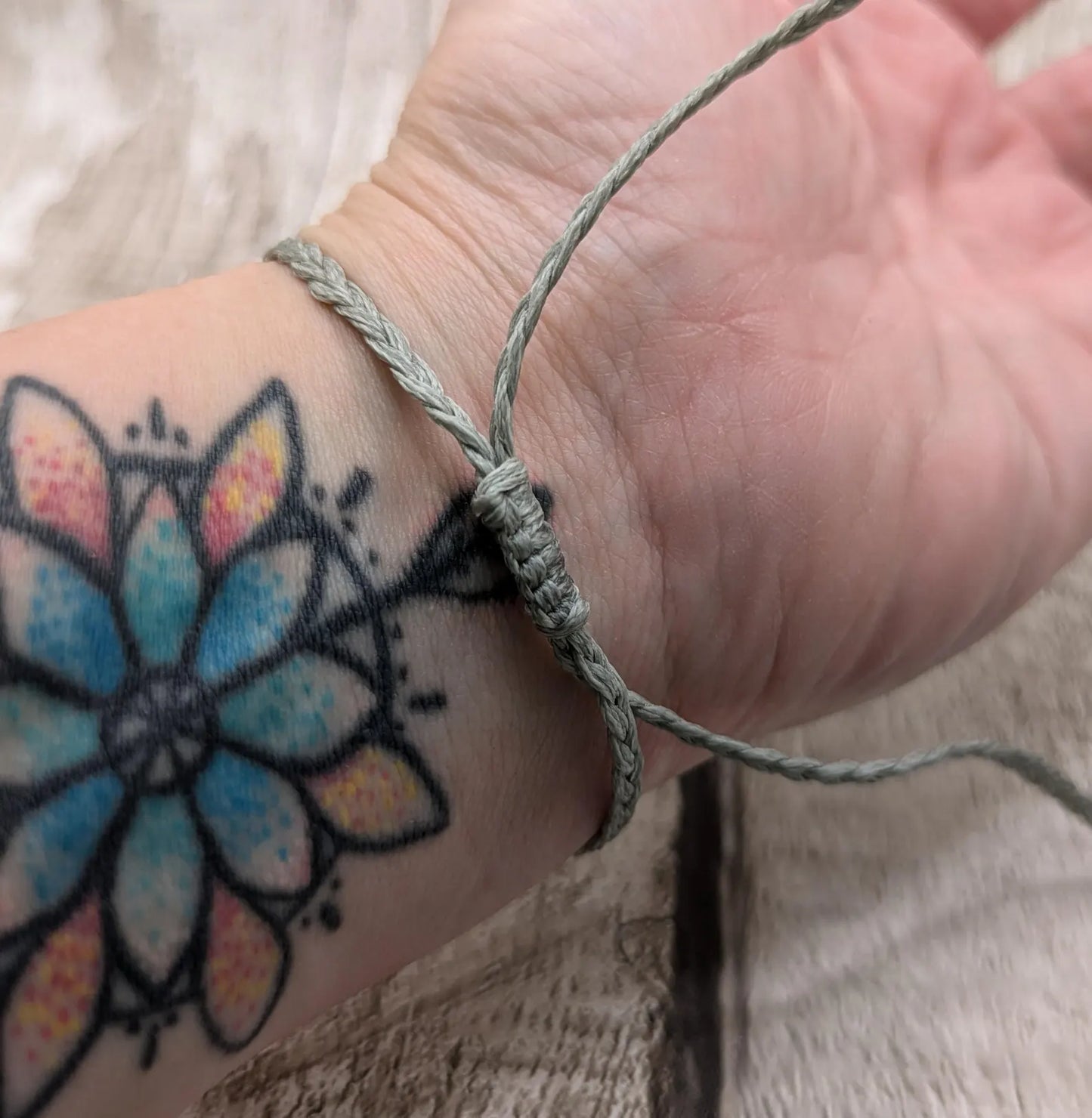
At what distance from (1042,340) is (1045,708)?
0.88 feet

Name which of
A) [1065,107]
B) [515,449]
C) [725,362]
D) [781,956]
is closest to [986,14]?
[1065,107]

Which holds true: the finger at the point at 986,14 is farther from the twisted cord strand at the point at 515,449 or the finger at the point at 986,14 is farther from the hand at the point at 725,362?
the twisted cord strand at the point at 515,449

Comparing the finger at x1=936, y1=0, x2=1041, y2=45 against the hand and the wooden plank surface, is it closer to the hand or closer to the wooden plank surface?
the hand

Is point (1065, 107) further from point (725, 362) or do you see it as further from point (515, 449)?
point (515, 449)

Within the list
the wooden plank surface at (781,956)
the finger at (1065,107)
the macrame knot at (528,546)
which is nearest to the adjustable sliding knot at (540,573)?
the macrame knot at (528,546)

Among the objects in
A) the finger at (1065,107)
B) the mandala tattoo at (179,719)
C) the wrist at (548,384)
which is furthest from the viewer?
the finger at (1065,107)

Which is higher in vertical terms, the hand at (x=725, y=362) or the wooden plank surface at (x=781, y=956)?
the hand at (x=725, y=362)

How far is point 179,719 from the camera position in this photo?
0.46 metres

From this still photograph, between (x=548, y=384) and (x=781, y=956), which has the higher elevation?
(x=548, y=384)

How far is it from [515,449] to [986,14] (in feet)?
2.01

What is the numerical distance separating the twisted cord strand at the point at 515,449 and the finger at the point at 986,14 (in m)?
0.40

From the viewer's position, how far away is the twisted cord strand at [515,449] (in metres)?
0.48

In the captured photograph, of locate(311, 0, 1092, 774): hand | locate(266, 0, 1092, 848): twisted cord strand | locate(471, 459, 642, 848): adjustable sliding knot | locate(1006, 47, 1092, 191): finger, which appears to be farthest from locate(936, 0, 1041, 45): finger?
locate(471, 459, 642, 848): adjustable sliding knot

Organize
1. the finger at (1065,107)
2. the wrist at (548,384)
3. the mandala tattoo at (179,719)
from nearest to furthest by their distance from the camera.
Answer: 1. the mandala tattoo at (179,719)
2. the wrist at (548,384)
3. the finger at (1065,107)
